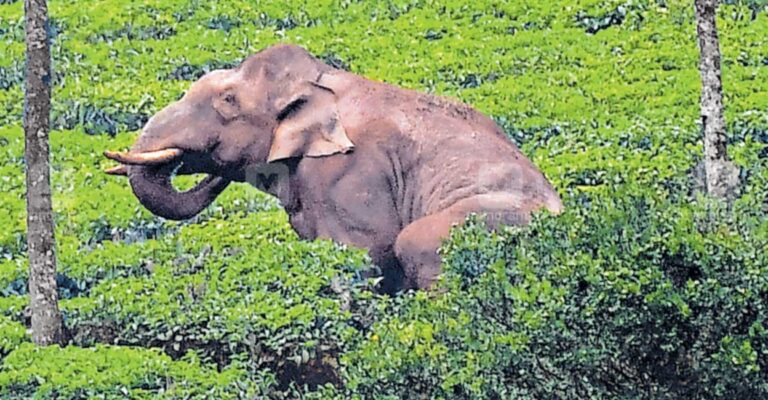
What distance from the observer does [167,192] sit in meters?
13.3

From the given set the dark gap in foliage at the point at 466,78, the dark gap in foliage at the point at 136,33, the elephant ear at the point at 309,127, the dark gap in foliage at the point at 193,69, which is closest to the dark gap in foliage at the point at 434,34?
the dark gap in foliage at the point at 466,78

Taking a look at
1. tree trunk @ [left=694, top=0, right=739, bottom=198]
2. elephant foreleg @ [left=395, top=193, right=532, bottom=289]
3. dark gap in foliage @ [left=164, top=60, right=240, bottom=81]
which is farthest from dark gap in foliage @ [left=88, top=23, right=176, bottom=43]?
elephant foreleg @ [left=395, top=193, right=532, bottom=289]

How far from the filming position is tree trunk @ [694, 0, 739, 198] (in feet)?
40.6

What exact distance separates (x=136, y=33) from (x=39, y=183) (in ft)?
37.4

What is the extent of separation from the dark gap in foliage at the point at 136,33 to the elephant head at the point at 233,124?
10.0 metres

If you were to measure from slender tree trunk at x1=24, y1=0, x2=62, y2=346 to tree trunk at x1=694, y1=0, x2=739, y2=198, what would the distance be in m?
4.27

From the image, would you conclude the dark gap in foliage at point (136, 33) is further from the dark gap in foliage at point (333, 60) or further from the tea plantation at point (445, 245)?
the dark gap in foliage at point (333, 60)

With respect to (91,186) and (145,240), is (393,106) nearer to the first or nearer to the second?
(145,240)

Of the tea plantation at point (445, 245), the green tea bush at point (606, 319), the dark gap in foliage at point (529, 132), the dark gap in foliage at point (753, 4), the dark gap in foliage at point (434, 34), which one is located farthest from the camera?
the dark gap in foliage at point (434, 34)

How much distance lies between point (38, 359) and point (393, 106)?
3098 millimetres

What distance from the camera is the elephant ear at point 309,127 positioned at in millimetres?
12883

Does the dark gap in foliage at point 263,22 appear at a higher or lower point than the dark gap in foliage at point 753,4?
lower

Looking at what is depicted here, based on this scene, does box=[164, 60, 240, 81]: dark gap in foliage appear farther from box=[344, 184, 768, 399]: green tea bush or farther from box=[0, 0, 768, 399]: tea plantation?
box=[344, 184, 768, 399]: green tea bush

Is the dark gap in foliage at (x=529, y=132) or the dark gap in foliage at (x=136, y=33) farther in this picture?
the dark gap in foliage at (x=136, y=33)
